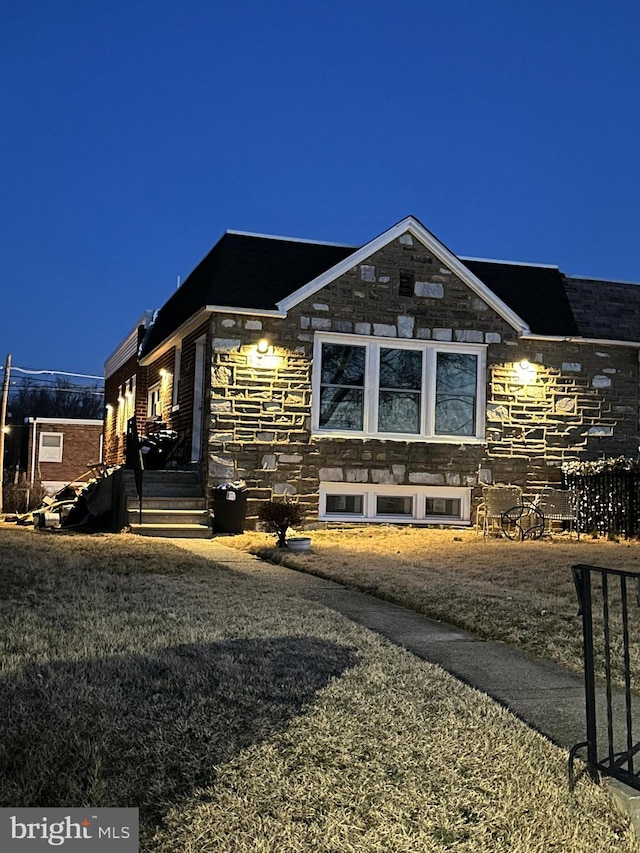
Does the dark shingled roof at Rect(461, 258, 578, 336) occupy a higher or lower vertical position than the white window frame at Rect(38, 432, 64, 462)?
higher

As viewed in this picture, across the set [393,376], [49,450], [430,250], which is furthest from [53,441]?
[430,250]

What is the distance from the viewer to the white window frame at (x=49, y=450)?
37812 mm

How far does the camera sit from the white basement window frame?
596 inches

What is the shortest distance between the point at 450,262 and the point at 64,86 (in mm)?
136775

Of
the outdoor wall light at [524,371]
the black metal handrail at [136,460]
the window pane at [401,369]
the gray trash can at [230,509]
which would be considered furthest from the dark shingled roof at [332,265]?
the gray trash can at [230,509]

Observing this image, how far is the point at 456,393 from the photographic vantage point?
1580cm

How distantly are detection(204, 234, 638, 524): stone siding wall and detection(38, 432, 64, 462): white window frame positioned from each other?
25.5 meters

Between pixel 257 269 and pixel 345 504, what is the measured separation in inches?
175

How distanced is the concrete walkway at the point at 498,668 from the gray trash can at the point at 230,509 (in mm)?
5753

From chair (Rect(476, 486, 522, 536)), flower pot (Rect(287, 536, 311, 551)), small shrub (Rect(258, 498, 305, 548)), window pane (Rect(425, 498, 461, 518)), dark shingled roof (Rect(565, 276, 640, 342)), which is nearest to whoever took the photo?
flower pot (Rect(287, 536, 311, 551))

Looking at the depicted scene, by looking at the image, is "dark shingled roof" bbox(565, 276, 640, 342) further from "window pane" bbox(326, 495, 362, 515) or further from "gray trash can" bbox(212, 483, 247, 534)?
"gray trash can" bbox(212, 483, 247, 534)

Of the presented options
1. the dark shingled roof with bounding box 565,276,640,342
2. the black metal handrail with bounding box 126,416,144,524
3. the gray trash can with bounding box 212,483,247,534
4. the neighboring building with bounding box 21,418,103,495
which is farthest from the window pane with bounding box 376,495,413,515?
the neighboring building with bounding box 21,418,103,495

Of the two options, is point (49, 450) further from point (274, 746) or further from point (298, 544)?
point (274, 746)

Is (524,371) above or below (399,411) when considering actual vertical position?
above
